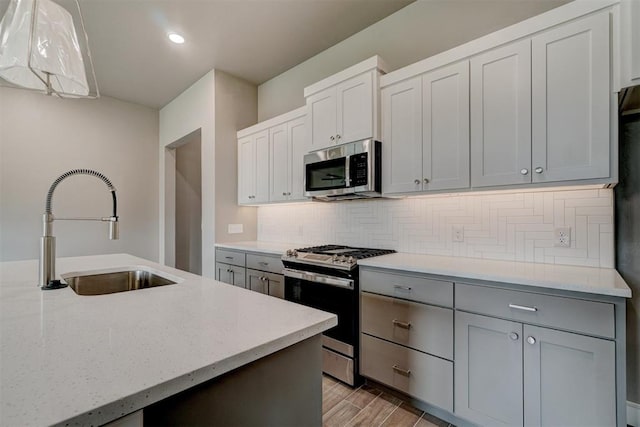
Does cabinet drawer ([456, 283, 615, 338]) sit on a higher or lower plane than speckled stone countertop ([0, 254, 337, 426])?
lower

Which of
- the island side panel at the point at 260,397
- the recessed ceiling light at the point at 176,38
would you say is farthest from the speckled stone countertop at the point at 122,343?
the recessed ceiling light at the point at 176,38

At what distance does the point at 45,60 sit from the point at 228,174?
7.59ft

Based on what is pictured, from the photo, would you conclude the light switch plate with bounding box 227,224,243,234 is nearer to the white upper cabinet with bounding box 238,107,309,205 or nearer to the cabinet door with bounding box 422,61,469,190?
the white upper cabinet with bounding box 238,107,309,205

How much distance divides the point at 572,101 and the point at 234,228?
332 cm

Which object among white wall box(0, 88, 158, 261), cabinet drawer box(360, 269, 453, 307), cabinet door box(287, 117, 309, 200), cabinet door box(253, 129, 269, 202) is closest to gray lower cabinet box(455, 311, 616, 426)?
cabinet drawer box(360, 269, 453, 307)

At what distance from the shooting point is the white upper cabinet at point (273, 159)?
304cm

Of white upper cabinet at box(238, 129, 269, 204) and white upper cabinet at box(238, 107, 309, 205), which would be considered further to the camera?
white upper cabinet at box(238, 129, 269, 204)

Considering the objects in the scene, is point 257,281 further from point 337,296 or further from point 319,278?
point 337,296

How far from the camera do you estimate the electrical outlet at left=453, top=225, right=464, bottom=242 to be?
219 cm

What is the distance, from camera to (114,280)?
73.3 inches

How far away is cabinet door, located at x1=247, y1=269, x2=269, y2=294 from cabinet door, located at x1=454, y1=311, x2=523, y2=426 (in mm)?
1745

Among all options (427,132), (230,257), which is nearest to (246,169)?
(230,257)

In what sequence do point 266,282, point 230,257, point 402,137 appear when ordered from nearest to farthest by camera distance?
point 402,137 < point 266,282 < point 230,257

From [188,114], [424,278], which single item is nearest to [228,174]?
[188,114]
